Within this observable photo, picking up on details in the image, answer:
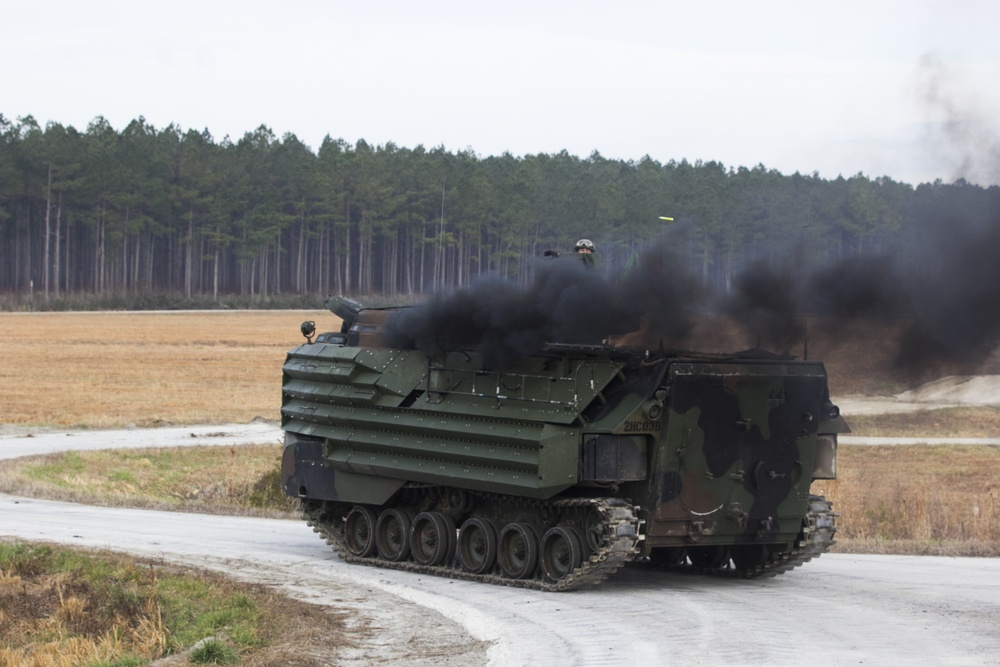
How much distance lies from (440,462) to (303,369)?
3.19 meters

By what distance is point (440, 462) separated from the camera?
18.0 m

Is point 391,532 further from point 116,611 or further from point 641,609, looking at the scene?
point 116,611

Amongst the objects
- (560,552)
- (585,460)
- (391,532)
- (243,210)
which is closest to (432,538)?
(391,532)

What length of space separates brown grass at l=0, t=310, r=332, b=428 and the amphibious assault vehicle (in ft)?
77.6

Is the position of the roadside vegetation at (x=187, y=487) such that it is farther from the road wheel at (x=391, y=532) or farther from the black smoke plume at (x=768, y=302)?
the road wheel at (x=391, y=532)

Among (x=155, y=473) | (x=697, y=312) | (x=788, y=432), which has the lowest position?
(x=155, y=473)

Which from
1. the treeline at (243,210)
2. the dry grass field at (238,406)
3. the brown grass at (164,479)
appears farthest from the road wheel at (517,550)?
the treeline at (243,210)

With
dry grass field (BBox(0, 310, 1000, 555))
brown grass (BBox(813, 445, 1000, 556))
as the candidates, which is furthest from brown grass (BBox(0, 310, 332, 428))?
brown grass (BBox(813, 445, 1000, 556))

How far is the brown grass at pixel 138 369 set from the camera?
43750 mm

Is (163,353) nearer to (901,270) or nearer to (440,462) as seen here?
(440,462)

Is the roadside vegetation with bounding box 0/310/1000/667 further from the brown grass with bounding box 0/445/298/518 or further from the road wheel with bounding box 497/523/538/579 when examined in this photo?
the road wheel with bounding box 497/523/538/579

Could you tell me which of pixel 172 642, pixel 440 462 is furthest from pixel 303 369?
pixel 172 642

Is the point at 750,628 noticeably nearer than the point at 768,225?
Yes

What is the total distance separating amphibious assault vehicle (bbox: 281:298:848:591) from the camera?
16250 millimetres
